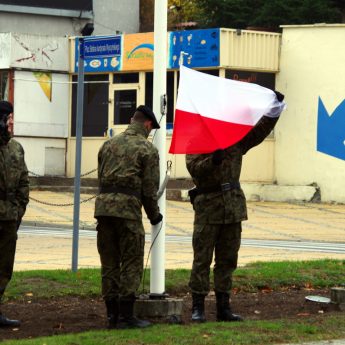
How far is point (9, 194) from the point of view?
9914 mm

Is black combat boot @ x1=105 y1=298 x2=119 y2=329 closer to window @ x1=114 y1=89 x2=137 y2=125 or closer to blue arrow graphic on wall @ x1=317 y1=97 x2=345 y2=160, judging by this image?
blue arrow graphic on wall @ x1=317 y1=97 x2=345 y2=160

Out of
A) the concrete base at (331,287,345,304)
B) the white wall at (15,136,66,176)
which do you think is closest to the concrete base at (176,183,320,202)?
the white wall at (15,136,66,176)

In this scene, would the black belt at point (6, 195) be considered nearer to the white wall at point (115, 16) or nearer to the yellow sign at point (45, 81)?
the yellow sign at point (45, 81)

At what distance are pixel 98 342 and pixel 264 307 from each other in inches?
129

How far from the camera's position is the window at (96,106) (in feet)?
109

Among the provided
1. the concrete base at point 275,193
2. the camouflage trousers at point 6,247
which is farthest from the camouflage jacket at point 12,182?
the concrete base at point 275,193

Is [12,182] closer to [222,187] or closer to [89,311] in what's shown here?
[89,311]

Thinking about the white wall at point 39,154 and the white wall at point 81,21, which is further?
the white wall at point 81,21

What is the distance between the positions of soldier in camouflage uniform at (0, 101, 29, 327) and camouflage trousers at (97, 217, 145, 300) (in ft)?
2.69

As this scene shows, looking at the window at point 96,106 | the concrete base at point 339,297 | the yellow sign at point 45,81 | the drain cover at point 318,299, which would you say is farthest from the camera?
the yellow sign at point 45,81

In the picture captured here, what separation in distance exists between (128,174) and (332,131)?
21.3m

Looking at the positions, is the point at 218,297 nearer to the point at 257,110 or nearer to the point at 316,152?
the point at 257,110

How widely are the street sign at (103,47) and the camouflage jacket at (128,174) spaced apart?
335 centimetres

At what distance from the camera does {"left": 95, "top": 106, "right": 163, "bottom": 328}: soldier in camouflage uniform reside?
9.60 m
